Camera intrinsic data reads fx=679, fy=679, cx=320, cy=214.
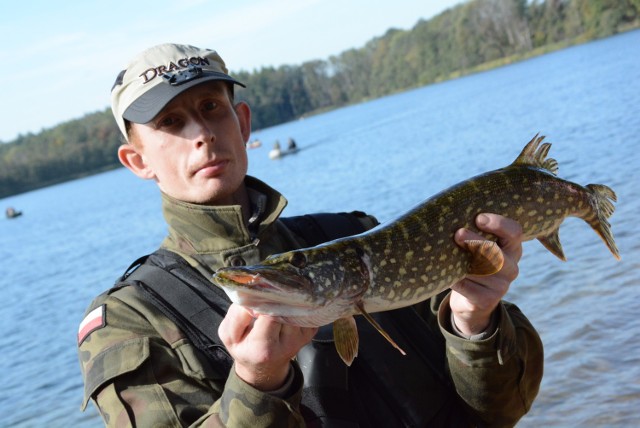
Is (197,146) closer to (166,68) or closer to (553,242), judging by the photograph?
(166,68)

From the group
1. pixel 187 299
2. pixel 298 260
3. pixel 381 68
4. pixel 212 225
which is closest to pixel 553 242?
pixel 298 260

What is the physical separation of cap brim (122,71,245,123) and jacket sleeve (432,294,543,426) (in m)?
1.46

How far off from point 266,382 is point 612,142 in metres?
17.1

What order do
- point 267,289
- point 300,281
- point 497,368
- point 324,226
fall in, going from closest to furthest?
point 267,289 → point 300,281 → point 497,368 → point 324,226

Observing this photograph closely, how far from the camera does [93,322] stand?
2.74m

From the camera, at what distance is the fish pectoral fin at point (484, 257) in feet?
8.55

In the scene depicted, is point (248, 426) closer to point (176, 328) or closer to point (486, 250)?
point (176, 328)

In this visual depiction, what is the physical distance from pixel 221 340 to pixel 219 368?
273 millimetres

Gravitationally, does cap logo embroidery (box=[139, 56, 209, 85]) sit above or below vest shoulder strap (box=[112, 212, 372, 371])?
above

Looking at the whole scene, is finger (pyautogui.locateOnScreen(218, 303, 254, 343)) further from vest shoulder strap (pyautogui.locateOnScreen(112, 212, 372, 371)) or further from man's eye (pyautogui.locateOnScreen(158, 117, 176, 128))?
man's eye (pyautogui.locateOnScreen(158, 117, 176, 128))

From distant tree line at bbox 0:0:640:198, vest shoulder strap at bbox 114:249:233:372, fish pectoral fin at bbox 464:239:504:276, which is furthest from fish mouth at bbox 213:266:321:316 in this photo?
distant tree line at bbox 0:0:640:198

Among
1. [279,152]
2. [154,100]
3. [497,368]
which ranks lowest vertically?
[279,152]

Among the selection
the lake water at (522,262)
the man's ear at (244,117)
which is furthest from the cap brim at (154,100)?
the lake water at (522,262)

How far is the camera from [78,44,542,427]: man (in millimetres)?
2502
